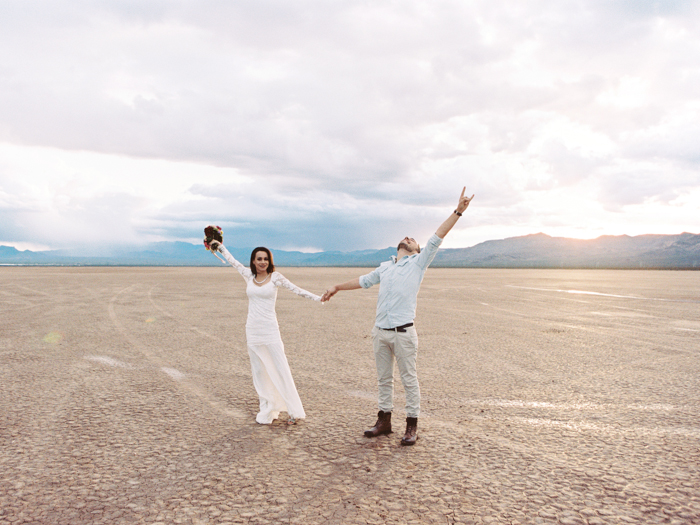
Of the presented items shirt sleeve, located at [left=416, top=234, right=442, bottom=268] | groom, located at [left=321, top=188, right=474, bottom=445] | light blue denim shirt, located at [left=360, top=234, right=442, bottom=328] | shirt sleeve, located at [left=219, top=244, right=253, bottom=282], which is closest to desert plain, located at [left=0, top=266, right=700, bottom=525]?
groom, located at [left=321, top=188, right=474, bottom=445]

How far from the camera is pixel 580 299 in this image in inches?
787

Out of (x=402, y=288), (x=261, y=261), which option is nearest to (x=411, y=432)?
(x=402, y=288)

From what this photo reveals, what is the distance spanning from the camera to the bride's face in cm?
534

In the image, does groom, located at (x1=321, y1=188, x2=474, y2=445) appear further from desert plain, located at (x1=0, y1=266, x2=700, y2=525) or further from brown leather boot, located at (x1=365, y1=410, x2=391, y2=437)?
desert plain, located at (x1=0, y1=266, x2=700, y2=525)

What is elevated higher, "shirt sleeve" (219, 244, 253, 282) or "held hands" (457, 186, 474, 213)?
"held hands" (457, 186, 474, 213)

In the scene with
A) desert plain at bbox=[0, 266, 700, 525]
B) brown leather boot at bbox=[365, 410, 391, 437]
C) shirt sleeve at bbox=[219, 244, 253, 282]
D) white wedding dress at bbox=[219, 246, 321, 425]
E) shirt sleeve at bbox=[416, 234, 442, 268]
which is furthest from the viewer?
shirt sleeve at bbox=[219, 244, 253, 282]

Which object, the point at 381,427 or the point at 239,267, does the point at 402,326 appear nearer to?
the point at 381,427

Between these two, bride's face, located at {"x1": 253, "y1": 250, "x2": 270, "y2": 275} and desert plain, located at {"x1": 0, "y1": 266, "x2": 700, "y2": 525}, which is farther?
bride's face, located at {"x1": 253, "y1": 250, "x2": 270, "y2": 275}

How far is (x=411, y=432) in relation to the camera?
15.2 feet

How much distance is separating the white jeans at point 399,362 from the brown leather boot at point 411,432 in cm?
6

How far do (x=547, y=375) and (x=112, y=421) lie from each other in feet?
20.0

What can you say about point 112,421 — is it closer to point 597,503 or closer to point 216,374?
point 216,374

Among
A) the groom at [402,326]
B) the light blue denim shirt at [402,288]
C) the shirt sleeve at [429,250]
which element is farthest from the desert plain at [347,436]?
the shirt sleeve at [429,250]

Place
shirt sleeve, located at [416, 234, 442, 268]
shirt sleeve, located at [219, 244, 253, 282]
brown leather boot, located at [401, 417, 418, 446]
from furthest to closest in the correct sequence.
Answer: shirt sleeve, located at [219, 244, 253, 282] → brown leather boot, located at [401, 417, 418, 446] → shirt sleeve, located at [416, 234, 442, 268]
